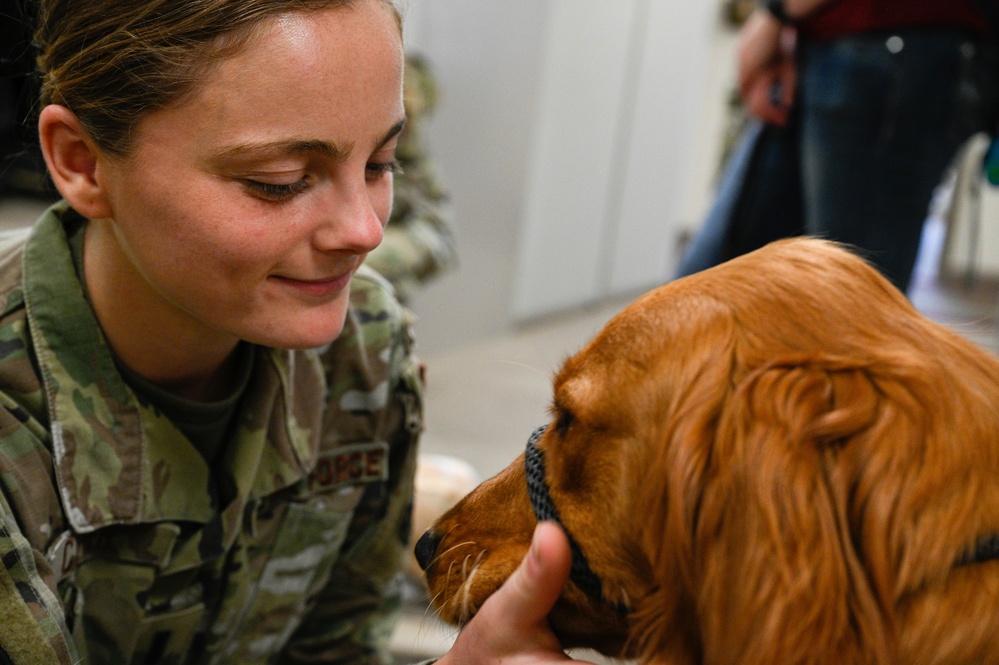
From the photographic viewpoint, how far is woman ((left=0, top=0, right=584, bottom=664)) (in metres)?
1.17

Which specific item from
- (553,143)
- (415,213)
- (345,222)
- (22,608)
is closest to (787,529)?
(345,222)

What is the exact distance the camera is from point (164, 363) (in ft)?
4.77

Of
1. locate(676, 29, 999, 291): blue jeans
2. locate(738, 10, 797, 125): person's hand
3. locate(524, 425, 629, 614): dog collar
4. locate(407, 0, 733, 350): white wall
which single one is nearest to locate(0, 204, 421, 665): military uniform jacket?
locate(524, 425, 629, 614): dog collar

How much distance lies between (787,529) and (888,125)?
152 cm

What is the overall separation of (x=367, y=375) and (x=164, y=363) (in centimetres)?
37

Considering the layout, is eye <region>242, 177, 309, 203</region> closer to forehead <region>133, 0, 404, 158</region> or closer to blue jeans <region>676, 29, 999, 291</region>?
forehead <region>133, 0, 404, 158</region>

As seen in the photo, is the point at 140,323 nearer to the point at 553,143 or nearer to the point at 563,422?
the point at 563,422

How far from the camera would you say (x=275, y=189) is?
1202 millimetres

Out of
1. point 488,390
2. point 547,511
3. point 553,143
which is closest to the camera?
point 547,511

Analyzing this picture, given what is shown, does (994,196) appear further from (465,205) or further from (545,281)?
(465,205)

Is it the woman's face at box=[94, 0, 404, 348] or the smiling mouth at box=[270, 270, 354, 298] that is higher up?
the woman's face at box=[94, 0, 404, 348]

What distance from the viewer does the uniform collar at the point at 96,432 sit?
4.35ft

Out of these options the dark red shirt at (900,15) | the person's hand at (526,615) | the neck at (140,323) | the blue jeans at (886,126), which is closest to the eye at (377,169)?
the neck at (140,323)

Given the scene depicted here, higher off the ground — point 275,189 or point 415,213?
point 275,189
